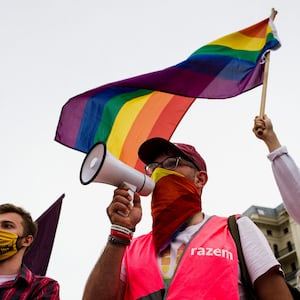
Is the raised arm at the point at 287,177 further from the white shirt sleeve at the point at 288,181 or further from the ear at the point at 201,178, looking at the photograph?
the ear at the point at 201,178

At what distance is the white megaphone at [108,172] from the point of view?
8.46ft

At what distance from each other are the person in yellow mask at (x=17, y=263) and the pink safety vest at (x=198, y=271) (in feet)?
2.55

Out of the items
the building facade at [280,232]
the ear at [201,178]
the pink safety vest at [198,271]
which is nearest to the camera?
the pink safety vest at [198,271]

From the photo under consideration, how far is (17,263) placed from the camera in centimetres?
341

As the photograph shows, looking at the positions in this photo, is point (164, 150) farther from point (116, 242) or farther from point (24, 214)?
point (24, 214)

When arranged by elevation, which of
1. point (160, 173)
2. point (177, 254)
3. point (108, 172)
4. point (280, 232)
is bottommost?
point (177, 254)

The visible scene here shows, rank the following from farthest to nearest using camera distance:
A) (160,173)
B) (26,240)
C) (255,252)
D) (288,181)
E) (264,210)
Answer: (264,210) < (26,240) < (160,173) < (288,181) < (255,252)

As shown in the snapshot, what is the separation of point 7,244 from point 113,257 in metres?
1.25

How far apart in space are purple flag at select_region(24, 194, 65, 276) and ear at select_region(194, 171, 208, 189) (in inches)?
110

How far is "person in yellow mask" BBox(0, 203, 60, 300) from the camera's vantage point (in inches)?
123

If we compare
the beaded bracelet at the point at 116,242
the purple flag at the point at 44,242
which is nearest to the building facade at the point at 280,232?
the purple flag at the point at 44,242

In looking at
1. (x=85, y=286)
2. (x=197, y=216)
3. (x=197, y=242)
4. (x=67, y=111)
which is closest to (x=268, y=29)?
(x=67, y=111)

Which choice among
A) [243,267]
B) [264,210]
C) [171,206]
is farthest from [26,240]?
[264,210]

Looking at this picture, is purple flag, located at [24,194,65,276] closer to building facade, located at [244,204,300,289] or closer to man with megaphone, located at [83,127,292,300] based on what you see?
man with megaphone, located at [83,127,292,300]
